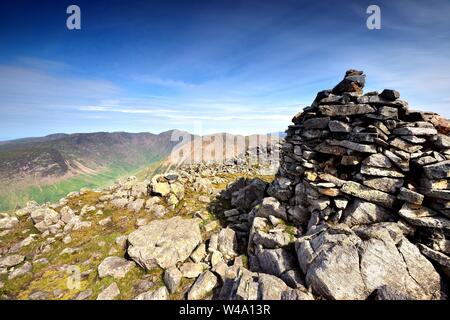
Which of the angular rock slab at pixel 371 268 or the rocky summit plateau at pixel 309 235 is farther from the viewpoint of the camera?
the rocky summit plateau at pixel 309 235

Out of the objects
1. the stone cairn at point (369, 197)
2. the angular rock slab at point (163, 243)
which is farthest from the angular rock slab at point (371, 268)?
the angular rock slab at point (163, 243)

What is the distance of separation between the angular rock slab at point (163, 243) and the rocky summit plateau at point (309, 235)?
0.09 meters

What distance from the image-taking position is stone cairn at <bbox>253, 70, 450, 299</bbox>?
1030 cm

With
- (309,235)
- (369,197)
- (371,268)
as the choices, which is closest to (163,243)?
(309,235)

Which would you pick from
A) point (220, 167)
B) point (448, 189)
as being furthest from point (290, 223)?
point (220, 167)

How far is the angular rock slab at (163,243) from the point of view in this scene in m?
15.3

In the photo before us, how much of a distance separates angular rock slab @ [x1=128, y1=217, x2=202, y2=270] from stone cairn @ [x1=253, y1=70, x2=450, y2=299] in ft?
18.3

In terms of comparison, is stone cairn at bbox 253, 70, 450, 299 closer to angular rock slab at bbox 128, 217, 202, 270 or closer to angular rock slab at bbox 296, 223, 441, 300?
angular rock slab at bbox 296, 223, 441, 300

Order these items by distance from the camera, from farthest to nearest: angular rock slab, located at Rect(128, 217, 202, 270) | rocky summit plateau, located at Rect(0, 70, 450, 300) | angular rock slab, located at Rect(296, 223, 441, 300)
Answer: angular rock slab, located at Rect(128, 217, 202, 270), rocky summit plateau, located at Rect(0, 70, 450, 300), angular rock slab, located at Rect(296, 223, 441, 300)

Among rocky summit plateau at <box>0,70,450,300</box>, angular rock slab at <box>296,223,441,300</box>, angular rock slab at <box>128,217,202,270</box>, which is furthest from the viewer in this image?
angular rock slab at <box>128,217,202,270</box>

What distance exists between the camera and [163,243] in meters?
16.3

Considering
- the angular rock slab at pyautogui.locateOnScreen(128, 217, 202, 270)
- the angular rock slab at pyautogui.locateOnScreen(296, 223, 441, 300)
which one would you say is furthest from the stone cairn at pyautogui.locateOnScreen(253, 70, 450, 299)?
the angular rock slab at pyautogui.locateOnScreen(128, 217, 202, 270)

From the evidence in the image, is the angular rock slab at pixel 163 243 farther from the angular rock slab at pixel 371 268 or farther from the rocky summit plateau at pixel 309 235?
the angular rock slab at pixel 371 268
